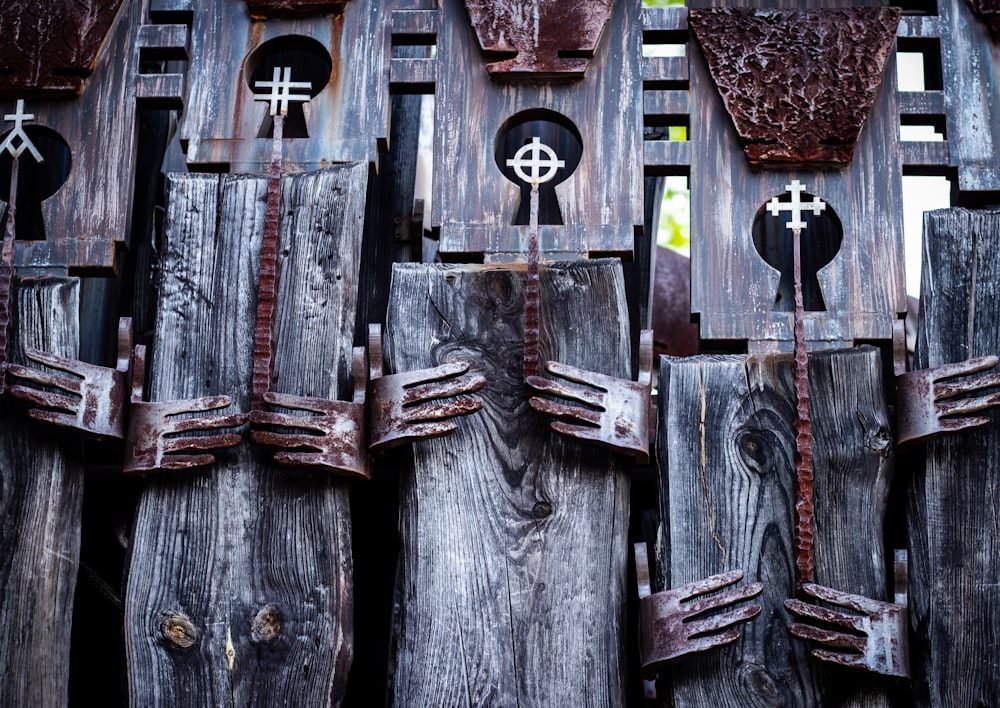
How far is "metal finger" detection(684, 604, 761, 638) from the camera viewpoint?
3.82 m

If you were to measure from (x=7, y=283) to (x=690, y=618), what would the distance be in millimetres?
2219

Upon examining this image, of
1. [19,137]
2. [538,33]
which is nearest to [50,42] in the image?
[19,137]

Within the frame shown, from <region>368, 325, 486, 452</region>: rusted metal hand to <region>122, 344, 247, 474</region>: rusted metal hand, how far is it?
0.40 metres

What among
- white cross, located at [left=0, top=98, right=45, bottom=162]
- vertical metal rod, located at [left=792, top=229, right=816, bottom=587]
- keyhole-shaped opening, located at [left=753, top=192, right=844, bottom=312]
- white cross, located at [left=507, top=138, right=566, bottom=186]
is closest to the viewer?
vertical metal rod, located at [left=792, top=229, right=816, bottom=587]

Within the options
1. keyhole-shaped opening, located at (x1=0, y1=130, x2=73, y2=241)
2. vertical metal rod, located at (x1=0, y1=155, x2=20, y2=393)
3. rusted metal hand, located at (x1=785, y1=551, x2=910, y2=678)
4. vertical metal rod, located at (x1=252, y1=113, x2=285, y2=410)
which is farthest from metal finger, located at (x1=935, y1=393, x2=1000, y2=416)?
keyhole-shaped opening, located at (x1=0, y1=130, x2=73, y2=241)

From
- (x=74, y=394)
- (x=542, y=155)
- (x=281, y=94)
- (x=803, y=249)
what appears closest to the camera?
(x=74, y=394)

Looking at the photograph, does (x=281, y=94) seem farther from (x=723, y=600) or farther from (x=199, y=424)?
(x=723, y=600)

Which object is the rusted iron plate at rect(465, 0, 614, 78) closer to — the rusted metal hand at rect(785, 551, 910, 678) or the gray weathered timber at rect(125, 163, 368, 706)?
the gray weathered timber at rect(125, 163, 368, 706)

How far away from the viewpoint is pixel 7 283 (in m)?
4.21

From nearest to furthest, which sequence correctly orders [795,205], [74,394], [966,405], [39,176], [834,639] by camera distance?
[834,639] < [966,405] < [74,394] < [795,205] < [39,176]

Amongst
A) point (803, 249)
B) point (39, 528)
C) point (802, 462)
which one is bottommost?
point (39, 528)

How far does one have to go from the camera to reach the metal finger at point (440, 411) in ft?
13.2

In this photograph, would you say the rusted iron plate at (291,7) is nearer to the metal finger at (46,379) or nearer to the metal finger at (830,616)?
the metal finger at (46,379)

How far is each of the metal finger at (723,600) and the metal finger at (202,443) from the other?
1345 mm
